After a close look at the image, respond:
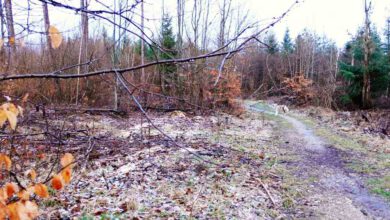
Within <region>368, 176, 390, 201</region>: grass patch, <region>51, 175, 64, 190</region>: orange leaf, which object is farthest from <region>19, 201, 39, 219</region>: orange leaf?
<region>368, 176, 390, 201</region>: grass patch

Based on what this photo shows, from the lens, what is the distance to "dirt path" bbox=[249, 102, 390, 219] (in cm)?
510

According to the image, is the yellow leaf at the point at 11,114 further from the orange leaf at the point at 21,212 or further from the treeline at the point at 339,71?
the treeline at the point at 339,71

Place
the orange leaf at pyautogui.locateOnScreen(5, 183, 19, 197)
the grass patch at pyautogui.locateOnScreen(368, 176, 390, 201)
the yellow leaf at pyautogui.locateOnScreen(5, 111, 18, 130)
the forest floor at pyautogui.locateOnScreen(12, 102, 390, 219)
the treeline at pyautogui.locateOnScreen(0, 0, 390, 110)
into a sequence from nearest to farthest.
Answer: the yellow leaf at pyautogui.locateOnScreen(5, 111, 18, 130) < the orange leaf at pyautogui.locateOnScreen(5, 183, 19, 197) < the forest floor at pyautogui.locateOnScreen(12, 102, 390, 219) < the grass patch at pyautogui.locateOnScreen(368, 176, 390, 201) < the treeline at pyautogui.locateOnScreen(0, 0, 390, 110)

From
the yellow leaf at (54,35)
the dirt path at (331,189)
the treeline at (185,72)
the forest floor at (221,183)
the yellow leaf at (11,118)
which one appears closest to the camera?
the yellow leaf at (11,118)

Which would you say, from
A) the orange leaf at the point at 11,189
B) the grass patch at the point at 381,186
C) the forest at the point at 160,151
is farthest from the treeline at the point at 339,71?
the orange leaf at the point at 11,189

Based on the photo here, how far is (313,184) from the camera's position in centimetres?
648

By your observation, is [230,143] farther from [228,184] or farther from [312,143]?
[228,184]

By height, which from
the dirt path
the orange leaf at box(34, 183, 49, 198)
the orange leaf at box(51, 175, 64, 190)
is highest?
the orange leaf at box(51, 175, 64, 190)

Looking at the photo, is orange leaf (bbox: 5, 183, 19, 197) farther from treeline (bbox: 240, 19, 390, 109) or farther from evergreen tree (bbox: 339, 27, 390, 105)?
evergreen tree (bbox: 339, 27, 390, 105)

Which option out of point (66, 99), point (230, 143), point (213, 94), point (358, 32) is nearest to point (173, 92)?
point (213, 94)

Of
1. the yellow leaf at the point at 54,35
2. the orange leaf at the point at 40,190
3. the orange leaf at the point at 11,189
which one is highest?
the yellow leaf at the point at 54,35

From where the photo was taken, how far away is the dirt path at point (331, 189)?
510 centimetres

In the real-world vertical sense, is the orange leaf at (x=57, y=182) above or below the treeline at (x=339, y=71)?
below

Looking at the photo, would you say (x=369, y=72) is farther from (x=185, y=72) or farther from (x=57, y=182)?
(x=57, y=182)
